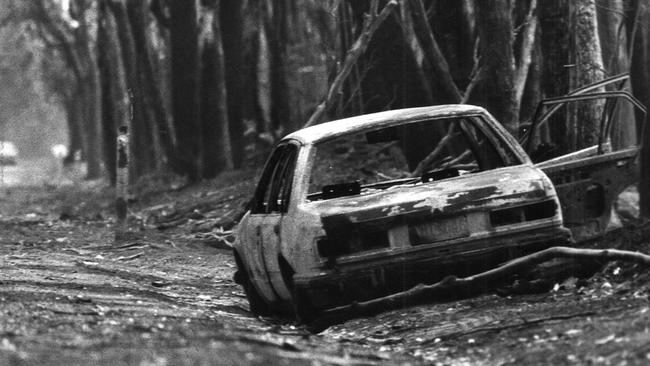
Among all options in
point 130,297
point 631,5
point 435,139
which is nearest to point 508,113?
point 435,139

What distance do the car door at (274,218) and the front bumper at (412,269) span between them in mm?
693

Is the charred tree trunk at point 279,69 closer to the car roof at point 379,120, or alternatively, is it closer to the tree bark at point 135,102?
the tree bark at point 135,102

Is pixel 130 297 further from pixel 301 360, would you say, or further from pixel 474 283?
pixel 301 360

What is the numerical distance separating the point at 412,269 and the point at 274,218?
130 cm

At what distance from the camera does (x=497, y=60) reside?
1518 centimetres

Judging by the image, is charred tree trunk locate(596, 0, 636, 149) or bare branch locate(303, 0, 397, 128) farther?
charred tree trunk locate(596, 0, 636, 149)

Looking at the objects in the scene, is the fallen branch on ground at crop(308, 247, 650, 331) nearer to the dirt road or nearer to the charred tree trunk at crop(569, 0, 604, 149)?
the dirt road

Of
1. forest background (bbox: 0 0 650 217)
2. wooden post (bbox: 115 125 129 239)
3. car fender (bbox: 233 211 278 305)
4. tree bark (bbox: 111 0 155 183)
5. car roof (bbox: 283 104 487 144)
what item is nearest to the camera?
car roof (bbox: 283 104 487 144)

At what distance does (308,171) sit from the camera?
968 centimetres

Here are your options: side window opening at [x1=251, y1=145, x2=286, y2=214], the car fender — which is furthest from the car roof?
the car fender

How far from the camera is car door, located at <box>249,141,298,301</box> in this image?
9.74m

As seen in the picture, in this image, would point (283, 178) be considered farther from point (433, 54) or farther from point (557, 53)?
point (433, 54)

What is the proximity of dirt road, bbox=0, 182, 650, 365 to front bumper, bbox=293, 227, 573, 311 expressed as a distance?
30 cm

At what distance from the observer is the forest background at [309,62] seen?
50.1 feet
